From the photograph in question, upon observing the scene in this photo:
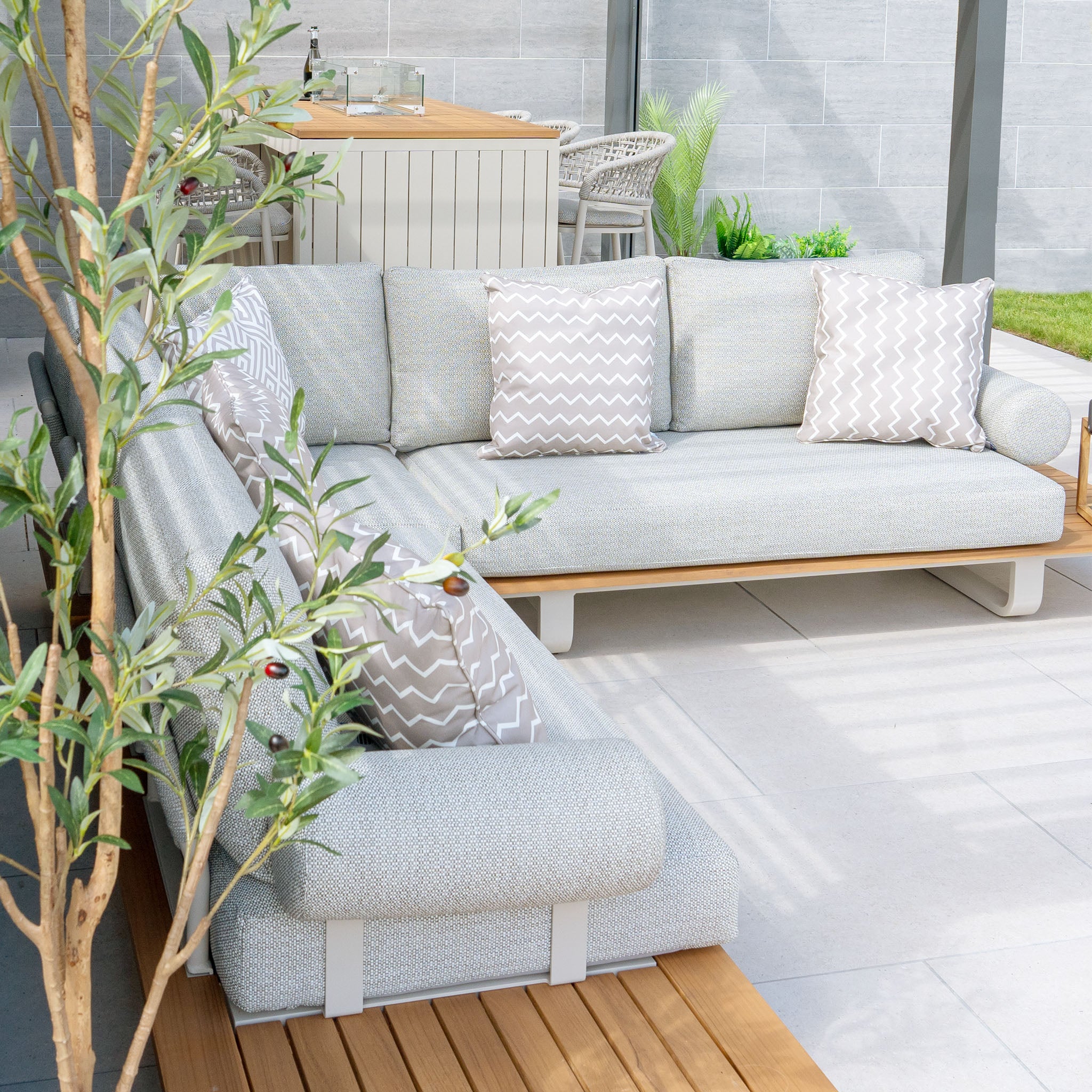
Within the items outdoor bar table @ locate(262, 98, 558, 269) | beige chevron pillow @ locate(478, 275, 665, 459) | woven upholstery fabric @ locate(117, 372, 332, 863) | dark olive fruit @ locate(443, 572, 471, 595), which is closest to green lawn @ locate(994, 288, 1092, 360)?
outdoor bar table @ locate(262, 98, 558, 269)

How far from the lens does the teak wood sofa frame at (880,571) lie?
355 cm

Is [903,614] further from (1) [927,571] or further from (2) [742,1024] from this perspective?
(2) [742,1024]

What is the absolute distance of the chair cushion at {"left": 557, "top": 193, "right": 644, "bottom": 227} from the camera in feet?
20.7

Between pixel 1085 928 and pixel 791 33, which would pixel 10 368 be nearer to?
pixel 791 33

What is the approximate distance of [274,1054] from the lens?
178 centimetres

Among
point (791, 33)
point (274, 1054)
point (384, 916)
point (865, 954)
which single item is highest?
point (791, 33)

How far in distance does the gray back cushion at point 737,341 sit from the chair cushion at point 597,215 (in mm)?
2127

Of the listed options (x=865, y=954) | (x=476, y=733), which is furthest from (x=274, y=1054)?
(x=865, y=954)

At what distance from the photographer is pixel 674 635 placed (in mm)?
3801

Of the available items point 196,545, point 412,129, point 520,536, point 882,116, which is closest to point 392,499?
point 520,536

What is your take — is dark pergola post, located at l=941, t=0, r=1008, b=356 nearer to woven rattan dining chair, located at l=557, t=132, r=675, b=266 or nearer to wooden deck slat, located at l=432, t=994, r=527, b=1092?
woven rattan dining chair, located at l=557, t=132, r=675, b=266

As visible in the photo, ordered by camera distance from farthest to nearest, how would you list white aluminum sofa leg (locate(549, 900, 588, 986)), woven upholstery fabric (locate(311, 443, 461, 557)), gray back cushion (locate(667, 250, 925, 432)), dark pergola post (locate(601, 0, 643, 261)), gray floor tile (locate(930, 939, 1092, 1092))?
dark pergola post (locate(601, 0, 643, 261)) < gray back cushion (locate(667, 250, 925, 432)) < woven upholstery fabric (locate(311, 443, 461, 557)) < gray floor tile (locate(930, 939, 1092, 1092)) < white aluminum sofa leg (locate(549, 900, 588, 986))

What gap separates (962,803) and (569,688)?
3.14 feet

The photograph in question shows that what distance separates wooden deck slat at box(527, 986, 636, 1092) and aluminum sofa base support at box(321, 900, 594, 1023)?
0.11 ft
